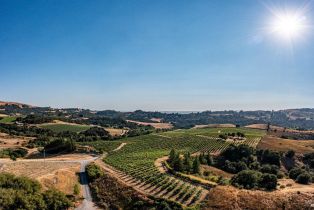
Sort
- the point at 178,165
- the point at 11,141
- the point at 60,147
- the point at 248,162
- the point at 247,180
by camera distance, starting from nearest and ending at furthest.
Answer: the point at 247,180 < the point at 178,165 < the point at 248,162 < the point at 60,147 < the point at 11,141

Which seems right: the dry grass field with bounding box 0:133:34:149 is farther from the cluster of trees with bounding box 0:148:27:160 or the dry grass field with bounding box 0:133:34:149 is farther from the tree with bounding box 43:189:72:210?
the tree with bounding box 43:189:72:210

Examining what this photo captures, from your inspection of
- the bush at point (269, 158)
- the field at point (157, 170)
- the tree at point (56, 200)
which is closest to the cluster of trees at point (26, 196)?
the tree at point (56, 200)

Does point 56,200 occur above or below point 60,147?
below

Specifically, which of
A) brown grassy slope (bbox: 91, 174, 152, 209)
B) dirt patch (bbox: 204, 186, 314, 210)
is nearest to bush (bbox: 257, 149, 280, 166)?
dirt patch (bbox: 204, 186, 314, 210)

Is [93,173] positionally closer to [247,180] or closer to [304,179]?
[247,180]

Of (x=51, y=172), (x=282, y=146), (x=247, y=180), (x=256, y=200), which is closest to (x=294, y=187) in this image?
(x=247, y=180)

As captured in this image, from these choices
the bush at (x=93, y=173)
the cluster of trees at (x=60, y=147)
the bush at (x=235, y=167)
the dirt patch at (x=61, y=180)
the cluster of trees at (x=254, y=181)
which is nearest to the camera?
the cluster of trees at (x=254, y=181)

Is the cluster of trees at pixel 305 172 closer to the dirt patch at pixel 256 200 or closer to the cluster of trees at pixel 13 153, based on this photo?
the dirt patch at pixel 256 200
